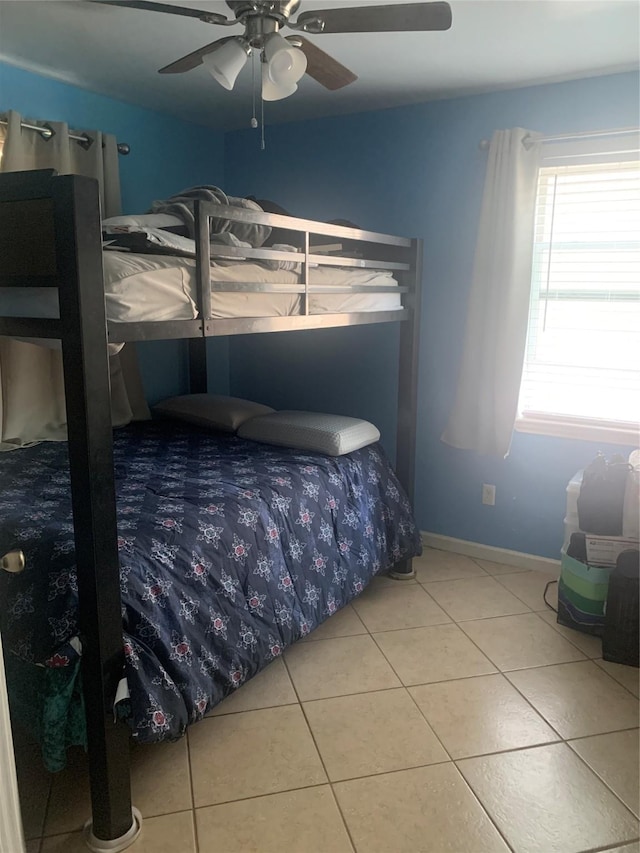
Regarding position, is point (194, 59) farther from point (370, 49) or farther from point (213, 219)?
point (370, 49)

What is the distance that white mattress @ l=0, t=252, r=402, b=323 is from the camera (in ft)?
5.17

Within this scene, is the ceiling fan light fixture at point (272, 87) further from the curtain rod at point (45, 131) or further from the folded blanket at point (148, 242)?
the curtain rod at point (45, 131)

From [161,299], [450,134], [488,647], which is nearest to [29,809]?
[161,299]

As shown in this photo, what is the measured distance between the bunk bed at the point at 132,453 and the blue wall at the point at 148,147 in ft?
2.27

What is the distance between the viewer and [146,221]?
1.91 meters

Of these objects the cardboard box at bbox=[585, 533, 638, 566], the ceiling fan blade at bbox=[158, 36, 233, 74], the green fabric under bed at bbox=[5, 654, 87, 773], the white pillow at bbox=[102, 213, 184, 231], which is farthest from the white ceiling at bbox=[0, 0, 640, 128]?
the green fabric under bed at bbox=[5, 654, 87, 773]

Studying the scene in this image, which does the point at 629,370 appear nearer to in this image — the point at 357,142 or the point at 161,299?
the point at 357,142

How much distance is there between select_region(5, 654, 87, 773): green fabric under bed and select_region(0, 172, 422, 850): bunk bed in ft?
0.28

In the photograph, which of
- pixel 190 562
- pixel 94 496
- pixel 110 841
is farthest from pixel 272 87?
pixel 110 841

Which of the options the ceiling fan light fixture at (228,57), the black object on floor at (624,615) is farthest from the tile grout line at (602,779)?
the ceiling fan light fixture at (228,57)

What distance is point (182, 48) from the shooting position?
97.0 inches

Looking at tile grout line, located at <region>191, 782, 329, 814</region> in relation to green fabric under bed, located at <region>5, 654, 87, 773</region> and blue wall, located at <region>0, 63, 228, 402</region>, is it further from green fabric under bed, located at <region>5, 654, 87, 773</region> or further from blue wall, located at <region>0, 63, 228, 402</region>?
blue wall, located at <region>0, 63, 228, 402</region>

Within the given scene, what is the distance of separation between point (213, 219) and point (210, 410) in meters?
1.33

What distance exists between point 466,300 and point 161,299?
1.91 m
